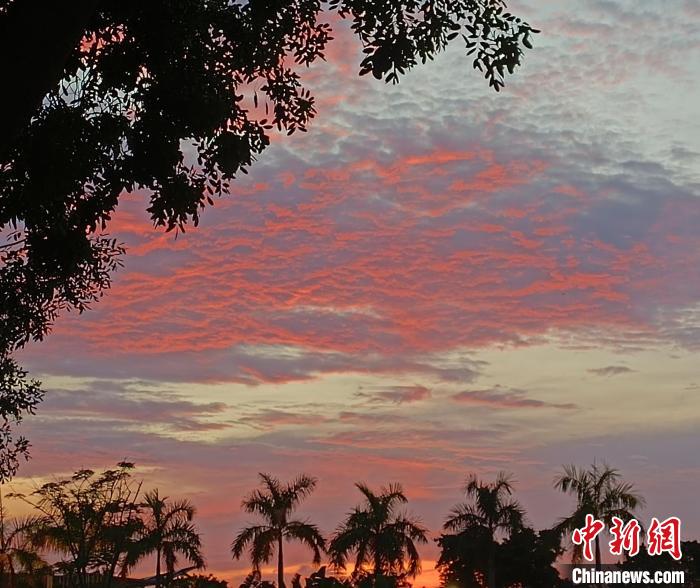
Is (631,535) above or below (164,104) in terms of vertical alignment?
below

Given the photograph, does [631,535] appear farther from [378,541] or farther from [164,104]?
[164,104]

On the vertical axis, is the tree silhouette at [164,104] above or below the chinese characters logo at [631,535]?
above

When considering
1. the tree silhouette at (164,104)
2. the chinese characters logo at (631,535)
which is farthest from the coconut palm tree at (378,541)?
the tree silhouette at (164,104)

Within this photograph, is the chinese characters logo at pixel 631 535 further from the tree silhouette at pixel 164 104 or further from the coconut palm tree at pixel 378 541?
the tree silhouette at pixel 164 104

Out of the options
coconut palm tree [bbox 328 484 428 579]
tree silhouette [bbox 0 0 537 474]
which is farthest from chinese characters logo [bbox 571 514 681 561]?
tree silhouette [bbox 0 0 537 474]

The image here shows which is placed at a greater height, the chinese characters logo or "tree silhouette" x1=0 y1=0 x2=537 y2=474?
"tree silhouette" x1=0 y1=0 x2=537 y2=474

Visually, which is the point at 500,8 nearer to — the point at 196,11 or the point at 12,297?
the point at 196,11

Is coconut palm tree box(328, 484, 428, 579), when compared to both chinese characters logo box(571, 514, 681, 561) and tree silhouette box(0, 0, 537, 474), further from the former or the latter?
tree silhouette box(0, 0, 537, 474)

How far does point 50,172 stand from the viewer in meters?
14.3

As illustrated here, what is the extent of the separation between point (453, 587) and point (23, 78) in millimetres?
63437

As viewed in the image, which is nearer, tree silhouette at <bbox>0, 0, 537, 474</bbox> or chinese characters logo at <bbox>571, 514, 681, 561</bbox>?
tree silhouette at <bbox>0, 0, 537, 474</bbox>

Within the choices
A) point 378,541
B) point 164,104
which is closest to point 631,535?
point 378,541

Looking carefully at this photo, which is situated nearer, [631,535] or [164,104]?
[164,104]

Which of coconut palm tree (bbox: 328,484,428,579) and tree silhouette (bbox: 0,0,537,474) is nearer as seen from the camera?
tree silhouette (bbox: 0,0,537,474)
